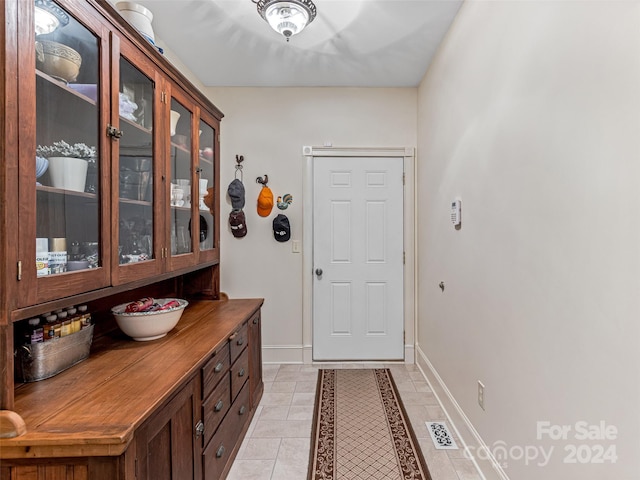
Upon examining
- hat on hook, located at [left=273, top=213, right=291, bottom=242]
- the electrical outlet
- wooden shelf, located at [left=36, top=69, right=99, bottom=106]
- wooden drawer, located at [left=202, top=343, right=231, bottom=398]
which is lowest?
the electrical outlet

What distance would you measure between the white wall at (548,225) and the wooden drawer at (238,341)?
4.46ft

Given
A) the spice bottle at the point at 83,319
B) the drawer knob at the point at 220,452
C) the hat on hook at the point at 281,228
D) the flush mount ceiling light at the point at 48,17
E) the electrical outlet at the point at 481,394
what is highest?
the flush mount ceiling light at the point at 48,17

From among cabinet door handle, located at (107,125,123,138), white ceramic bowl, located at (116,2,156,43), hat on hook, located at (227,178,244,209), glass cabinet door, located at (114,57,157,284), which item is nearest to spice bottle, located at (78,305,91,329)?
glass cabinet door, located at (114,57,157,284)

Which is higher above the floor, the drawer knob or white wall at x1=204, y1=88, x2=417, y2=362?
white wall at x1=204, y1=88, x2=417, y2=362

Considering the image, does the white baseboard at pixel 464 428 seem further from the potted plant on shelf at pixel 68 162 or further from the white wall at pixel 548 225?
the potted plant on shelf at pixel 68 162

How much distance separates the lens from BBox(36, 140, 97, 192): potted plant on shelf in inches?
44.8

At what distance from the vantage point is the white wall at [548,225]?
0.96 m

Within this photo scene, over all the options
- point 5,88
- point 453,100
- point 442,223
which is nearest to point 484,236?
point 442,223

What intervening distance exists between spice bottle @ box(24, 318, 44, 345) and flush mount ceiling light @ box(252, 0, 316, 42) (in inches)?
73.7

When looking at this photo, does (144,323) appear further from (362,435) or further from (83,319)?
(362,435)

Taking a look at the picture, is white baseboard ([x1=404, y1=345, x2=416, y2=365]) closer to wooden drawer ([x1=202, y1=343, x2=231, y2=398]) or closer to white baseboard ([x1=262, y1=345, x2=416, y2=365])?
white baseboard ([x1=262, y1=345, x2=416, y2=365])

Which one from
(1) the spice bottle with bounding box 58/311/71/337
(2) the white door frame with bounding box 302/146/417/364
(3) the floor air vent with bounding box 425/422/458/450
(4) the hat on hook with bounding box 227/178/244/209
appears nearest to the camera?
(1) the spice bottle with bounding box 58/311/71/337

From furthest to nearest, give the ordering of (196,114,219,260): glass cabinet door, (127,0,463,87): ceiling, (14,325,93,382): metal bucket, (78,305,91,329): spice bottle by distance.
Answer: (196,114,219,260): glass cabinet door
(127,0,463,87): ceiling
(78,305,91,329): spice bottle
(14,325,93,382): metal bucket

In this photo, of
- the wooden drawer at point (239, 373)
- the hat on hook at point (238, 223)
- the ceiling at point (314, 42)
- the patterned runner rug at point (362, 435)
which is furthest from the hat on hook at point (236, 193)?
the patterned runner rug at point (362, 435)
